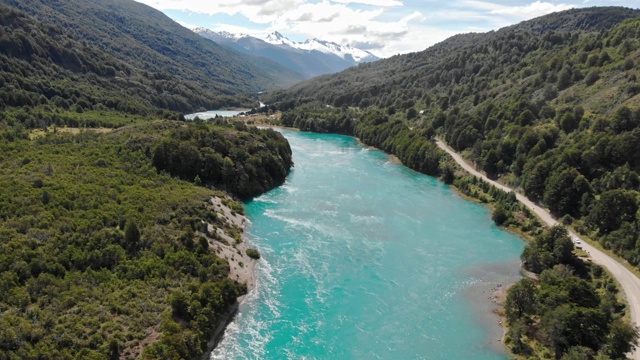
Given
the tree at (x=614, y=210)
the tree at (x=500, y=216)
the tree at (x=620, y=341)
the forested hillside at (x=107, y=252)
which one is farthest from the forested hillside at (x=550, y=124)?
the forested hillside at (x=107, y=252)

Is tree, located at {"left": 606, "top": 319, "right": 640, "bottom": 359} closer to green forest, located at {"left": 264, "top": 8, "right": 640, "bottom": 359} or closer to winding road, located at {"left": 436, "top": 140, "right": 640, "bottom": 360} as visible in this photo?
green forest, located at {"left": 264, "top": 8, "right": 640, "bottom": 359}

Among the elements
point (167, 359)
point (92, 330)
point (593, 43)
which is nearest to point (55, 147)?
point (92, 330)

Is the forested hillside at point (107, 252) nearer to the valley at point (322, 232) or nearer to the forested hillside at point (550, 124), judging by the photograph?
the valley at point (322, 232)

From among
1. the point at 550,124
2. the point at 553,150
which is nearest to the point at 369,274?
the point at 553,150

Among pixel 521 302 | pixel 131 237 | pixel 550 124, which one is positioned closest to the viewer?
pixel 521 302

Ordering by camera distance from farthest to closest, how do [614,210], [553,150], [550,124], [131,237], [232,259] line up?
[550,124]
[553,150]
[614,210]
[232,259]
[131,237]

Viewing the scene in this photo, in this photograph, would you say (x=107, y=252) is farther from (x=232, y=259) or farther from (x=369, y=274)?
(x=369, y=274)

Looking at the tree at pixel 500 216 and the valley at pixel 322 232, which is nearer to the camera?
the valley at pixel 322 232

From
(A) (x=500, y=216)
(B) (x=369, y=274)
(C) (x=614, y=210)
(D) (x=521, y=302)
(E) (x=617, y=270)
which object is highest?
(C) (x=614, y=210)
